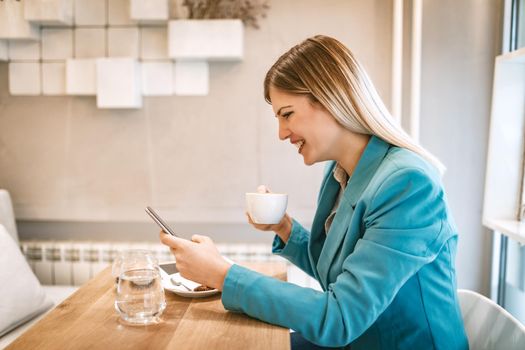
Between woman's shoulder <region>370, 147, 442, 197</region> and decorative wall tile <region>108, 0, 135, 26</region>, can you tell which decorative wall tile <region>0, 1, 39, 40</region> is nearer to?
decorative wall tile <region>108, 0, 135, 26</region>

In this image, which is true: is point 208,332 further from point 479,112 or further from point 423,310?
Result: point 479,112

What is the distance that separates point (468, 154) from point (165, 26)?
1465 millimetres

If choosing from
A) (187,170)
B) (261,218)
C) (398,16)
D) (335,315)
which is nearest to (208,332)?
(335,315)

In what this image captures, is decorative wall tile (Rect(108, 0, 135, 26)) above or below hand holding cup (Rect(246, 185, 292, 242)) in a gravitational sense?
above

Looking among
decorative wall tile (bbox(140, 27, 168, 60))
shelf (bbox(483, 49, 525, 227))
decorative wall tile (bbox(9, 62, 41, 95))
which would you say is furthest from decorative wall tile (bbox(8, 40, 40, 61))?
shelf (bbox(483, 49, 525, 227))

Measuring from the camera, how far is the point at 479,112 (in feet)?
7.18

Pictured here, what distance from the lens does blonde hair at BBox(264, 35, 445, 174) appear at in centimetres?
114

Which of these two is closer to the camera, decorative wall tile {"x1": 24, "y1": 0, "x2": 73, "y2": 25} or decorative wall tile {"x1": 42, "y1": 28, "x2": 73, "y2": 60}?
decorative wall tile {"x1": 24, "y1": 0, "x2": 73, "y2": 25}

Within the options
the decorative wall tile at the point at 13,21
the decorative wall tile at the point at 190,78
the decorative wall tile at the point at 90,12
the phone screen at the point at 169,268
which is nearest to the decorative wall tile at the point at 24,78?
the decorative wall tile at the point at 13,21

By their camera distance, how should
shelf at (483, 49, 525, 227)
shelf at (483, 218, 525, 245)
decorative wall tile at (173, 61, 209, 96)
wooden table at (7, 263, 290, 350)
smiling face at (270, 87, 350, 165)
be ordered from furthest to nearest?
decorative wall tile at (173, 61, 209, 96) < shelf at (483, 49, 525, 227) < shelf at (483, 218, 525, 245) < smiling face at (270, 87, 350, 165) < wooden table at (7, 263, 290, 350)

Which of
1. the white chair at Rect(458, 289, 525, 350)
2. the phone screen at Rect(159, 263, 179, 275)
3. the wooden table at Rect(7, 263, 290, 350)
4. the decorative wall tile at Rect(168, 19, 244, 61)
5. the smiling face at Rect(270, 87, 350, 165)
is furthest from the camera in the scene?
the decorative wall tile at Rect(168, 19, 244, 61)

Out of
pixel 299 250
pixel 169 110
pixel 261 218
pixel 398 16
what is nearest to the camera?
pixel 261 218

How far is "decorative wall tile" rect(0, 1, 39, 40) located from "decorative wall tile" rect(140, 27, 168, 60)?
498mm

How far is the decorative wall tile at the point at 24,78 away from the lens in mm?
2301
